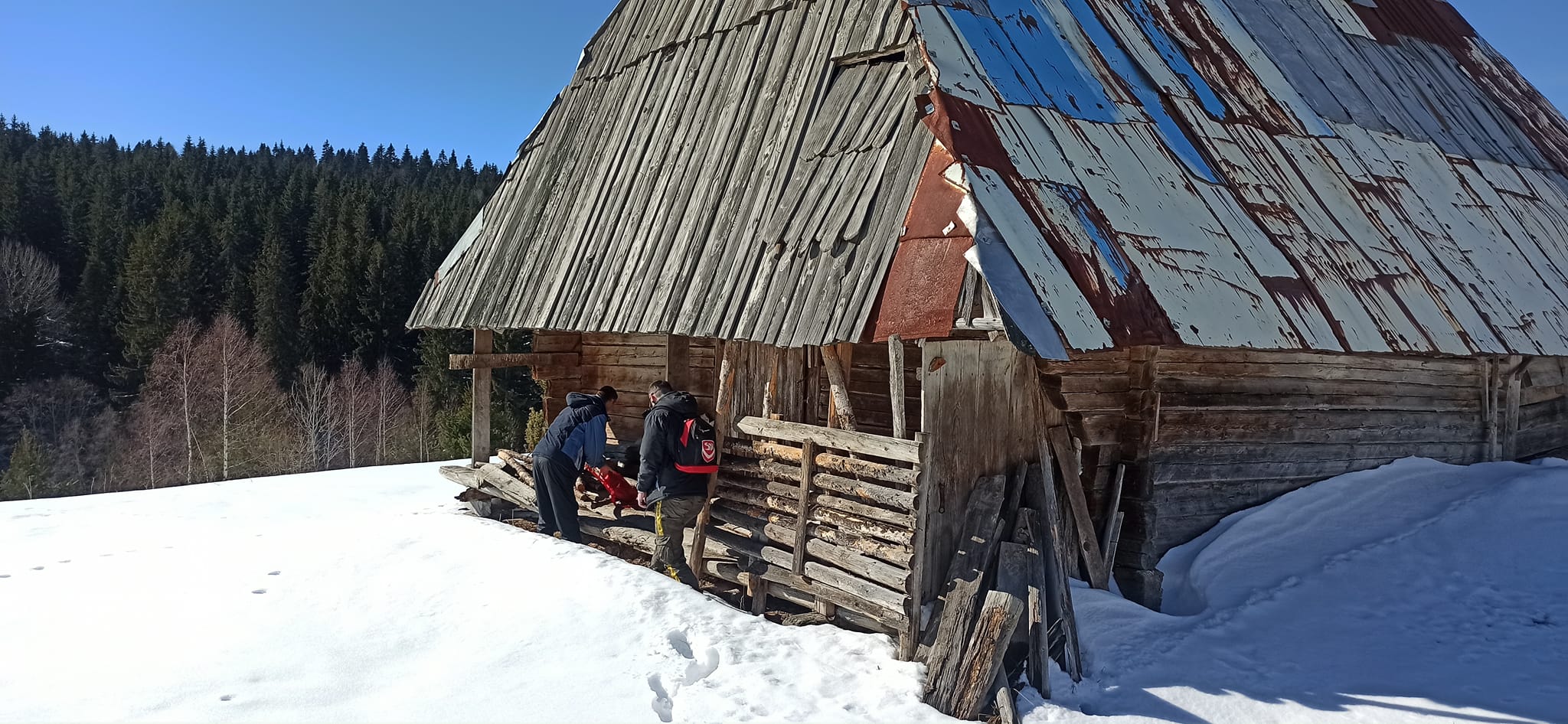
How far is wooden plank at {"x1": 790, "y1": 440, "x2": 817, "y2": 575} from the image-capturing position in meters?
7.00

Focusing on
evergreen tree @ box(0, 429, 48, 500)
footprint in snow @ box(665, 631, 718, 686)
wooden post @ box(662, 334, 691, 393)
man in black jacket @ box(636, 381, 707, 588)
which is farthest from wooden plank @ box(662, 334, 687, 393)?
evergreen tree @ box(0, 429, 48, 500)

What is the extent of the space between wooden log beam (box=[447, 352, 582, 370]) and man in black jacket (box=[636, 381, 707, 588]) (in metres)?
3.07

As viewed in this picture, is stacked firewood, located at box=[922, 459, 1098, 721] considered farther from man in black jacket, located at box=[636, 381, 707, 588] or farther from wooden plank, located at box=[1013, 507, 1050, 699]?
man in black jacket, located at box=[636, 381, 707, 588]

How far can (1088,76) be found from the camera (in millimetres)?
7762

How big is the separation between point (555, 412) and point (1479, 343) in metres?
8.85

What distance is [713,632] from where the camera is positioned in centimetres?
637

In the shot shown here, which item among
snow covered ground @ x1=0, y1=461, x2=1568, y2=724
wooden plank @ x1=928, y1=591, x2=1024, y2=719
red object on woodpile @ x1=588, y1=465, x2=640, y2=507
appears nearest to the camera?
wooden plank @ x1=928, y1=591, x2=1024, y2=719

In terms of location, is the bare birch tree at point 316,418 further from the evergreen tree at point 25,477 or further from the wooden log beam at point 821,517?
the wooden log beam at point 821,517

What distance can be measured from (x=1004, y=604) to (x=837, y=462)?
71.2 inches

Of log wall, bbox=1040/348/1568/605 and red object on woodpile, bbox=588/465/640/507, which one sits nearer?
log wall, bbox=1040/348/1568/605

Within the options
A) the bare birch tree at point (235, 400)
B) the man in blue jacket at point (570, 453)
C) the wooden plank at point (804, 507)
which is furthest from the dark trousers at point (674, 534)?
the bare birch tree at point (235, 400)

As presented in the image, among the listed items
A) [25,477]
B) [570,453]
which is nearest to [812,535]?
[570,453]

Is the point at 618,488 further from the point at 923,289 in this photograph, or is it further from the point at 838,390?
the point at 923,289

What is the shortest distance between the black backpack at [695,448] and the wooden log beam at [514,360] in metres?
3.44
